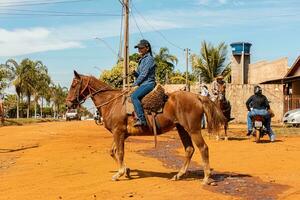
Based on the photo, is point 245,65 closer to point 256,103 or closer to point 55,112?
point 256,103

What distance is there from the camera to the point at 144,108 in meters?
11.1

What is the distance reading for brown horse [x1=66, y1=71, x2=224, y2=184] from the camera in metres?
10.8

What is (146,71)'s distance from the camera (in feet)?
35.9

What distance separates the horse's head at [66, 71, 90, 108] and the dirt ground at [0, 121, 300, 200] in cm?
162

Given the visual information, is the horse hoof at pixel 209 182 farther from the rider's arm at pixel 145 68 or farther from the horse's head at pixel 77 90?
the horse's head at pixel 77 90

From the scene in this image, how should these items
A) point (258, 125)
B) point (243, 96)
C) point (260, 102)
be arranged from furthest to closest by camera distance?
point (243, 96) → point (260, 102) → point (258, 125)

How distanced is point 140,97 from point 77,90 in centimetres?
161

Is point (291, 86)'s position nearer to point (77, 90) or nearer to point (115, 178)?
point (77, 90)

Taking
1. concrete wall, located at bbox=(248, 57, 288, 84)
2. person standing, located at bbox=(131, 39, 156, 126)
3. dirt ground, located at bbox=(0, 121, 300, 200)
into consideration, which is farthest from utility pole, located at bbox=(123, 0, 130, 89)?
person standing, located at bbox=(131, 39, 156, 126)

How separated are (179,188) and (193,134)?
1.42 m

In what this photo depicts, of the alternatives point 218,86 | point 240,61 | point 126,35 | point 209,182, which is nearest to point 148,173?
point 209,182

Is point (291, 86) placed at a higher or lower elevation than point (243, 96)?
higher

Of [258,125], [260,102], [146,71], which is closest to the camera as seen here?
[146,71]

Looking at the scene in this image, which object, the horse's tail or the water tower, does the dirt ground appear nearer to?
the horse's tail
